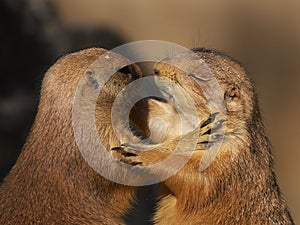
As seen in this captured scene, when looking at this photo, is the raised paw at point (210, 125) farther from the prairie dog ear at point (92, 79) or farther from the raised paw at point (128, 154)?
the prairie dog ear at point (92, 79)

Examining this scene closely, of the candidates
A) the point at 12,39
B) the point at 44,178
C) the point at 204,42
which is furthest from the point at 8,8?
the point at 44,178

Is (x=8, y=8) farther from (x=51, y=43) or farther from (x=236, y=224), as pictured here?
(x=236, y=224)

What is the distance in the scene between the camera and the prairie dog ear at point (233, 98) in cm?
243

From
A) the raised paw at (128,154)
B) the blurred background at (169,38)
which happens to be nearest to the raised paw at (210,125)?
the raised paw at (128,154)

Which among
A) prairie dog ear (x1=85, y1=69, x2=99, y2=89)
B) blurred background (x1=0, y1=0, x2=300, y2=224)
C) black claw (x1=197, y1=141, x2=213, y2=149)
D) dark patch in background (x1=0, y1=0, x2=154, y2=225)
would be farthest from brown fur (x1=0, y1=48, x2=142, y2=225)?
dark patch in background (x1=0, y1=0, x2=154, y2=225)

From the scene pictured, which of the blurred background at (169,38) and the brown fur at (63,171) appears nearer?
the brown fur at (63,171)

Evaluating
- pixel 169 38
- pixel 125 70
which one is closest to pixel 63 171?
pixel 125 70

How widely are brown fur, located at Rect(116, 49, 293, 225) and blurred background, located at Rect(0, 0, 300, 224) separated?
2460 millimetres

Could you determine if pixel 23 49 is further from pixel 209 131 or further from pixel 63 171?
pixel 209 131

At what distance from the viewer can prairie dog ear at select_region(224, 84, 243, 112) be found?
2.43 meters

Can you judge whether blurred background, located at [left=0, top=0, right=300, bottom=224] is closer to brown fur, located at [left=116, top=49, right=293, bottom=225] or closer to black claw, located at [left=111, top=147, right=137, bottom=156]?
brown fur, located at [left=116, top=49, right=293, bottom=225]

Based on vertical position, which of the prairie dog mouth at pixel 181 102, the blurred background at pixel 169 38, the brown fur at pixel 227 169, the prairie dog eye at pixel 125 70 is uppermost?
the prairie dog eye at pixel 125 70

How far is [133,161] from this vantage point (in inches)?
94.3

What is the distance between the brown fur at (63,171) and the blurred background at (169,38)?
8.49 ft
